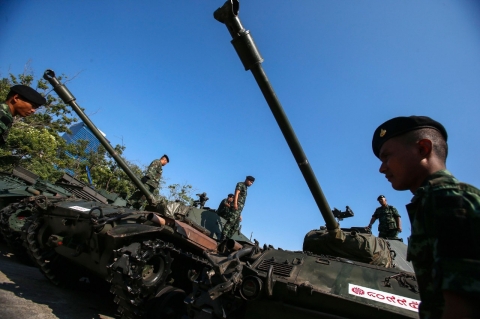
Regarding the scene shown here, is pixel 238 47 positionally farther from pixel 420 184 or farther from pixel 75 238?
pixel 75 238

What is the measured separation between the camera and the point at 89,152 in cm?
3112

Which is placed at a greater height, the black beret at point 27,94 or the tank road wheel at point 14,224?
the black beret at point 27,94

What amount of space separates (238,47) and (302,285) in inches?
99.9

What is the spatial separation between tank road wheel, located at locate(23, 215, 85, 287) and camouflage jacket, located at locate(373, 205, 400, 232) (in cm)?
716

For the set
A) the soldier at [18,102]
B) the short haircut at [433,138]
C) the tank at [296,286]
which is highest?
the soldier at [18,102]

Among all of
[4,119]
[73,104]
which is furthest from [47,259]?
[4,119]

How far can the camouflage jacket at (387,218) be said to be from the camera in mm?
8430

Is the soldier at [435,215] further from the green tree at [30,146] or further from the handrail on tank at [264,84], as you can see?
A: the green tree at [30,146]

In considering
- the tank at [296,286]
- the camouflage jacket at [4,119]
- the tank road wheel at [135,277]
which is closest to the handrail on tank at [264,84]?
the tank at [296,286]

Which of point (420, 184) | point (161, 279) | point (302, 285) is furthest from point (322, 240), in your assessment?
point (420, 184)

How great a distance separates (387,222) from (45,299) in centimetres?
749

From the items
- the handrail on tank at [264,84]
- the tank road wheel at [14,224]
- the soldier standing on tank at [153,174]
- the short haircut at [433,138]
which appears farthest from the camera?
the soldier standing on tank at [153,174]

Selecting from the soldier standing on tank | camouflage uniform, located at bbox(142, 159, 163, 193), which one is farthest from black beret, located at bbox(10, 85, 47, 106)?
the soldier standing on tank

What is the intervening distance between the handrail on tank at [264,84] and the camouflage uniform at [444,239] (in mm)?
1898
